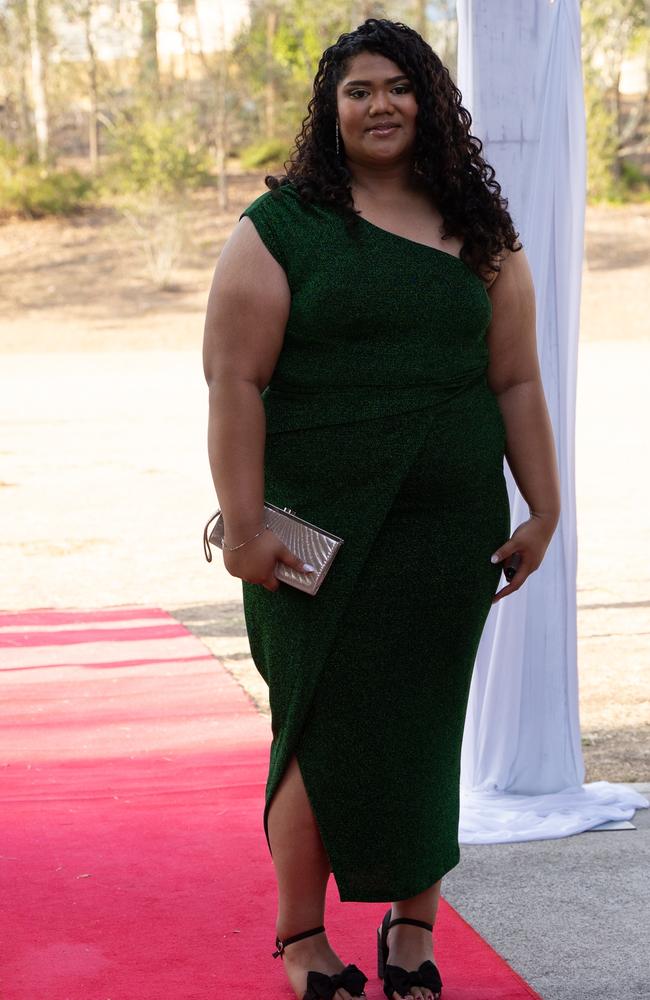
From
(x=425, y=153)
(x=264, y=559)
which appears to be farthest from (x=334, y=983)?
(x=425, y=153)

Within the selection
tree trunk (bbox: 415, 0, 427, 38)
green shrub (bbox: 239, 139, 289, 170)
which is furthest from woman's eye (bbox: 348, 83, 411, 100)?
tree trunk (bbox: 415, 0, 427, 38)

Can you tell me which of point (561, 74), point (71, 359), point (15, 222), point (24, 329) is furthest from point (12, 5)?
point (561, 74)

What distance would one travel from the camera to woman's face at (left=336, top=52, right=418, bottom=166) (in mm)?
2344

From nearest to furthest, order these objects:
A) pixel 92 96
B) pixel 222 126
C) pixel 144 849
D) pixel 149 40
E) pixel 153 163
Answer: pixel 144 849
pixel 153 163
pixel 222 126
pixel 92 96
pixel 149 40

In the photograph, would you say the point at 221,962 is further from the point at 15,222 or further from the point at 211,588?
the point at 15,222

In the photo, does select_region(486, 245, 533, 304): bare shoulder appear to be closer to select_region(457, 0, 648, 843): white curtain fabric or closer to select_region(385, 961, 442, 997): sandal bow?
select_region(457, 0, 648, 843): white curtain fabric

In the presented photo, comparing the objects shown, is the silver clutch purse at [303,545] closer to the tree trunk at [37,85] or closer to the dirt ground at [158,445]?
the dirt ground at [158,445]

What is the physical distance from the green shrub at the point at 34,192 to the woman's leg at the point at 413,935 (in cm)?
2752

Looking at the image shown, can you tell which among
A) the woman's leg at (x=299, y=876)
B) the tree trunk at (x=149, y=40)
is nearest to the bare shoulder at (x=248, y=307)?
the woman's leg at (x=299, y=876)

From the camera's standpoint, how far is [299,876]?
2.48 m

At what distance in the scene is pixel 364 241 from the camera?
7.68ft

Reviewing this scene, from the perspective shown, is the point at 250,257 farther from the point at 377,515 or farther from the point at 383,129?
the point at 377,515

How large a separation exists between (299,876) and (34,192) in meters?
27.7

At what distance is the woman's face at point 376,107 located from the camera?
2.34m
